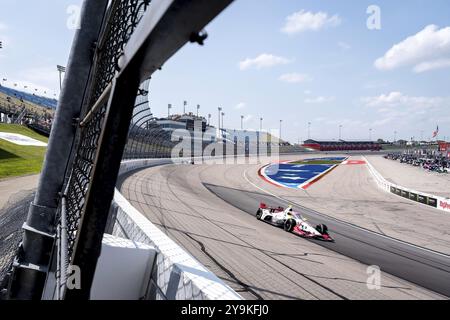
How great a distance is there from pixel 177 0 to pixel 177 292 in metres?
2.39

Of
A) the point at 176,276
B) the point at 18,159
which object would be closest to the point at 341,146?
the point at 18,159

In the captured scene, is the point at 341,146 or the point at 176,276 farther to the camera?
the point at 341,146

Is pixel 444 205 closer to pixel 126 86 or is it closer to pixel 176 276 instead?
pixel 176 276

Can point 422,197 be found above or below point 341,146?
below

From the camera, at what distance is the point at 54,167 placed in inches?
117

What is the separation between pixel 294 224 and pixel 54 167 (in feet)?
27.3

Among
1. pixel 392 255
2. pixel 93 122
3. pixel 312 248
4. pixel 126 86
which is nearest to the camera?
pixel 126 86

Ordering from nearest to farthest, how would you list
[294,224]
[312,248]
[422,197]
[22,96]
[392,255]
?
[312,248]
[392,255]
[294,224]
[422,197]
[22,96]

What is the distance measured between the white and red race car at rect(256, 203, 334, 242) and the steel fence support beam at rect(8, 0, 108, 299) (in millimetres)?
7831

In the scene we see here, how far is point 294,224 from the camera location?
404 inches

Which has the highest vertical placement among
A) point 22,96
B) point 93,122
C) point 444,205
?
point 22,96

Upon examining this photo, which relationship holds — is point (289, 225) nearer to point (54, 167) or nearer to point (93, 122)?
point (54, 167)

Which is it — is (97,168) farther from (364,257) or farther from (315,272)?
(364,257)

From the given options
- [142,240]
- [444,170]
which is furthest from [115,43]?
[444,170]
